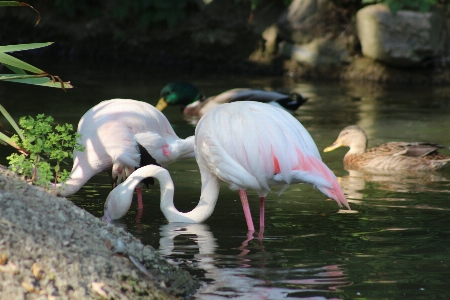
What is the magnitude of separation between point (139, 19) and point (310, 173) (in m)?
15.1

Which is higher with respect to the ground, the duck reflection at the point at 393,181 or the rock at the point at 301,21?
the rock at the point at 301,21

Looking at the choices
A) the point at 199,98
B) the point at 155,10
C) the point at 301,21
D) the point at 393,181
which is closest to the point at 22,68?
the point at 393,181

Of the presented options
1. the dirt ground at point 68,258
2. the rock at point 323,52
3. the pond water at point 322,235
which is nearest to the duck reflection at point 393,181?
the pond water at point 322,235

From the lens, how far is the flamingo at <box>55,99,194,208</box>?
6266 millimetres

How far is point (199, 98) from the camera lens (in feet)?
39.4

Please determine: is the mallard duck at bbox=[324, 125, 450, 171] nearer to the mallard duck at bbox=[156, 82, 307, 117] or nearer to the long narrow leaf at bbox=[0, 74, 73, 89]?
the mallard duck at bbox=[156, 82, 307, 117]

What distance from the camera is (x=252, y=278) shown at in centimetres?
437

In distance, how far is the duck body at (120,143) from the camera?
627cm

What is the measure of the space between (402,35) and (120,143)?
9.94m

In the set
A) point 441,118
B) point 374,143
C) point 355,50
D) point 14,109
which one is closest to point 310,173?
point 374,143

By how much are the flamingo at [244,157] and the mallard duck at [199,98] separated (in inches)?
210

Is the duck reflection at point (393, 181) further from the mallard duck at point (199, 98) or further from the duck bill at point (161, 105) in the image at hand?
the duck bill at point (161, 105)

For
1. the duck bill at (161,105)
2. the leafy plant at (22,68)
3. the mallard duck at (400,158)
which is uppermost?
the leafy plant at (22,68)

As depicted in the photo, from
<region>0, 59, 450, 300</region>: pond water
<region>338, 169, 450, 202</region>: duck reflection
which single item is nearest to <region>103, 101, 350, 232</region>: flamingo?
<region>0, 59, 450, 300</region>: pond water
